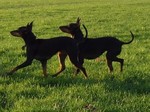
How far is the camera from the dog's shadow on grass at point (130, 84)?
25.4 feet

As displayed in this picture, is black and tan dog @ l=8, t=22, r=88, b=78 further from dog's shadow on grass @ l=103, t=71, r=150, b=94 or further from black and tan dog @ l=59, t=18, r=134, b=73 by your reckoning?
dog's shadow on grass @ l=103, t=71, r=150, b=94

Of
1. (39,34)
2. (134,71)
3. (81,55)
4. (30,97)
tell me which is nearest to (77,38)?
(81,55)

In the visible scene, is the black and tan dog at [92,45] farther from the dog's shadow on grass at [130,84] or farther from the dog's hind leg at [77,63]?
the dog's shadow on grass at [130,84]

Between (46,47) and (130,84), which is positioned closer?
(130,84)

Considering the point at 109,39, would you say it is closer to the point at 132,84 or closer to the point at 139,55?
the point at 132,84

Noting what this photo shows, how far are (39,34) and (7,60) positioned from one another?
284 inches

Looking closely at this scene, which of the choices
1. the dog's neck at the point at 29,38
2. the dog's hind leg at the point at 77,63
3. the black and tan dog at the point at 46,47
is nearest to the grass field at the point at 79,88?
the dog's hind leg at the point at 77,63

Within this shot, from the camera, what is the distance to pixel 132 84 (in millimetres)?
8234

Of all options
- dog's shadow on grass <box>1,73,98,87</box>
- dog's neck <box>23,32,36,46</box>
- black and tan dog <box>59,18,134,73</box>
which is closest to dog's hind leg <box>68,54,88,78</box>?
dog's shadow on grass <box>1,73,98,87</box>

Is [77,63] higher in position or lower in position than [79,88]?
higher

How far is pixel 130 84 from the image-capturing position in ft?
27.0

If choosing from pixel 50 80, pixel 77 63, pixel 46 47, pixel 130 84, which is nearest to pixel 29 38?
pixel 46 47

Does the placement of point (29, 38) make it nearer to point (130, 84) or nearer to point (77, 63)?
point (77, 63)

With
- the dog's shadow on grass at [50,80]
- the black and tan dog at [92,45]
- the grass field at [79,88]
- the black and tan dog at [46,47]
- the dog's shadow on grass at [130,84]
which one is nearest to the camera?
the grass field at [79,88]
